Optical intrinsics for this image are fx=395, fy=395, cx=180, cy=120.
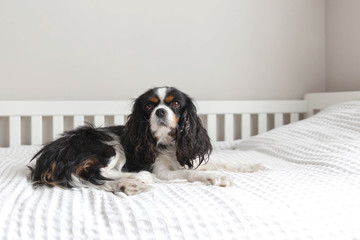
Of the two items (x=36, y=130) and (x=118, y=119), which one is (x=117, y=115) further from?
(x=36, y=130)

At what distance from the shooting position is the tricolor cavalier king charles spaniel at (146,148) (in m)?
1.21

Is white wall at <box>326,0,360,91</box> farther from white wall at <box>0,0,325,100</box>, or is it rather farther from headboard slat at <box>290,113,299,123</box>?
headboard slat at <box>290,113,299,123</box>

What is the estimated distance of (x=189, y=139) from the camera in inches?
55.4

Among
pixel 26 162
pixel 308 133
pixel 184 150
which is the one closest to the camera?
pixel 184 150

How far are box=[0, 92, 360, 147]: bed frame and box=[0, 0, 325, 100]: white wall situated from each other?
126mm

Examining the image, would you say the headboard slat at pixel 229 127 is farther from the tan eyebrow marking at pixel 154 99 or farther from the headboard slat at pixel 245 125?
the tan eyebrow marking at pixel 154 99

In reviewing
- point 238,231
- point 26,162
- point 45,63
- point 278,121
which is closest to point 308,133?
point 278,121

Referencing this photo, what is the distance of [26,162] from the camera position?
1.53 meters

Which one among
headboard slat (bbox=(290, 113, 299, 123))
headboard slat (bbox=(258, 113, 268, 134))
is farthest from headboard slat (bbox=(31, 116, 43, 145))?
headboard slat (bbox=(290, 113, 299, 123))

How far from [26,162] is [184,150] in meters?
0.63

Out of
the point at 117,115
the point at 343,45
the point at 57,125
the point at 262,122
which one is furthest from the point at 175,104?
the point at 343,45

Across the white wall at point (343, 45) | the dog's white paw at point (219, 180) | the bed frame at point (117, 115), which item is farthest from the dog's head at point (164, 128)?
the white wall at point (343, 45)

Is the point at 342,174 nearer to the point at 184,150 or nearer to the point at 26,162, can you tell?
the point at 184,150

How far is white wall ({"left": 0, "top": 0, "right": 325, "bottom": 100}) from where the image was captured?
2.11m
